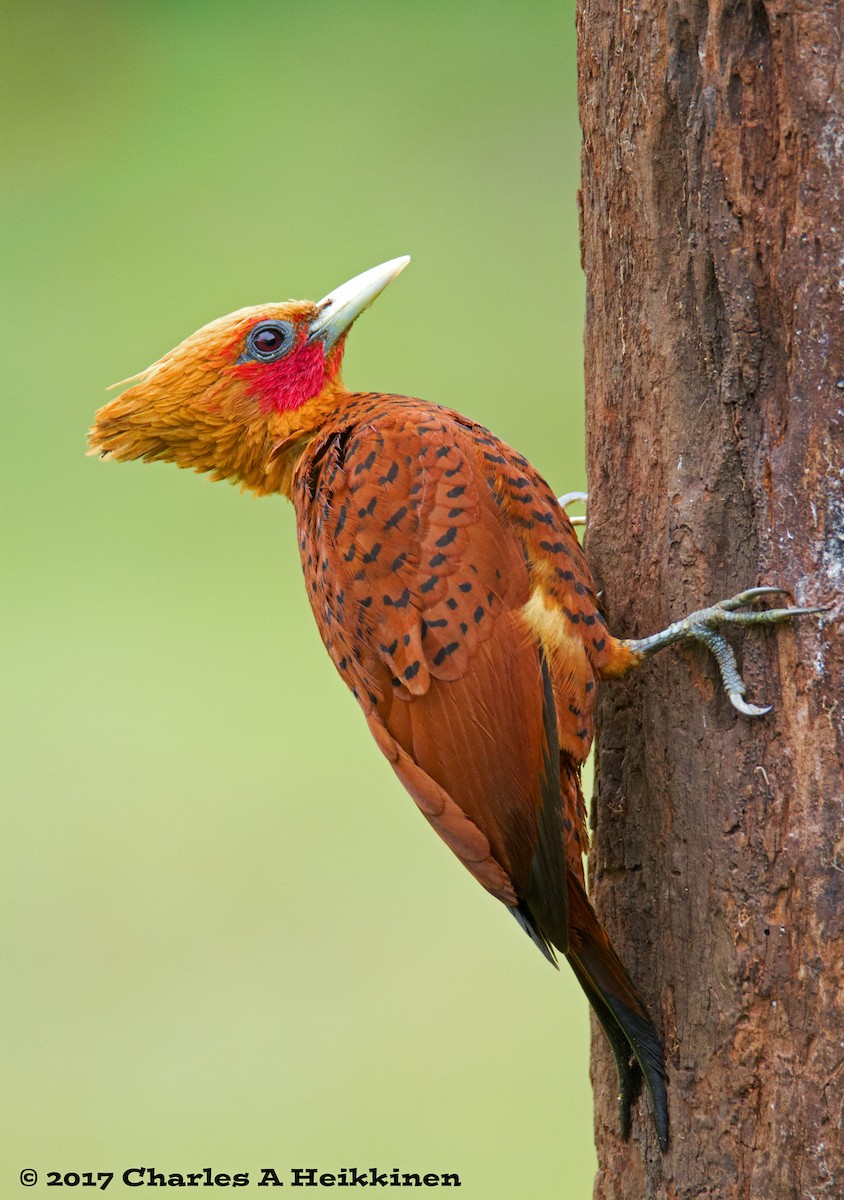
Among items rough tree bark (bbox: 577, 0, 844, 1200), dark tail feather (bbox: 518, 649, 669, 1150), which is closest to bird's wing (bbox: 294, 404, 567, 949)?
dark tail feather (bbox: 518, 649, 669, 1150)

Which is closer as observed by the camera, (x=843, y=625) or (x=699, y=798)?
(x=843, y=625)

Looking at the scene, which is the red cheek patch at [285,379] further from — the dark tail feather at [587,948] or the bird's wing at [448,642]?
the dark tail feather at [587,948]

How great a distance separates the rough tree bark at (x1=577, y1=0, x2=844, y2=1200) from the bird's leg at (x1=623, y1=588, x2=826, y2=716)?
0.02 metres

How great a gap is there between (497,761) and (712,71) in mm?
1050

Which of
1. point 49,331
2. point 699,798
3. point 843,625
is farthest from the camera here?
point 49,331

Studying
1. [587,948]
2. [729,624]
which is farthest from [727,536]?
[587,948]

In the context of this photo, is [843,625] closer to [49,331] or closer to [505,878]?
[505,878]

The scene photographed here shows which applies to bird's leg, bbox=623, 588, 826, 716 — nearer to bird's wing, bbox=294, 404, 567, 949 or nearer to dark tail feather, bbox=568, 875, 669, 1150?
bird's wing, bbox=294, 404, 567, 949

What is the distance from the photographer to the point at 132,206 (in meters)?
5.52

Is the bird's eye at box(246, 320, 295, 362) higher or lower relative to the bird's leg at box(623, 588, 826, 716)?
higher

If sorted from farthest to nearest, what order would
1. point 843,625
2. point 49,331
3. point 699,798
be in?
1. point 49,331
2. point 699,798
3. point 843,625

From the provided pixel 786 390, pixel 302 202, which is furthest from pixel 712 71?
→ pixel 302 202

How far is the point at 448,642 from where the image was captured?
207 cm

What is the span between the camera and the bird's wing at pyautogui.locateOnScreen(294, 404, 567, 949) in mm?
2010
